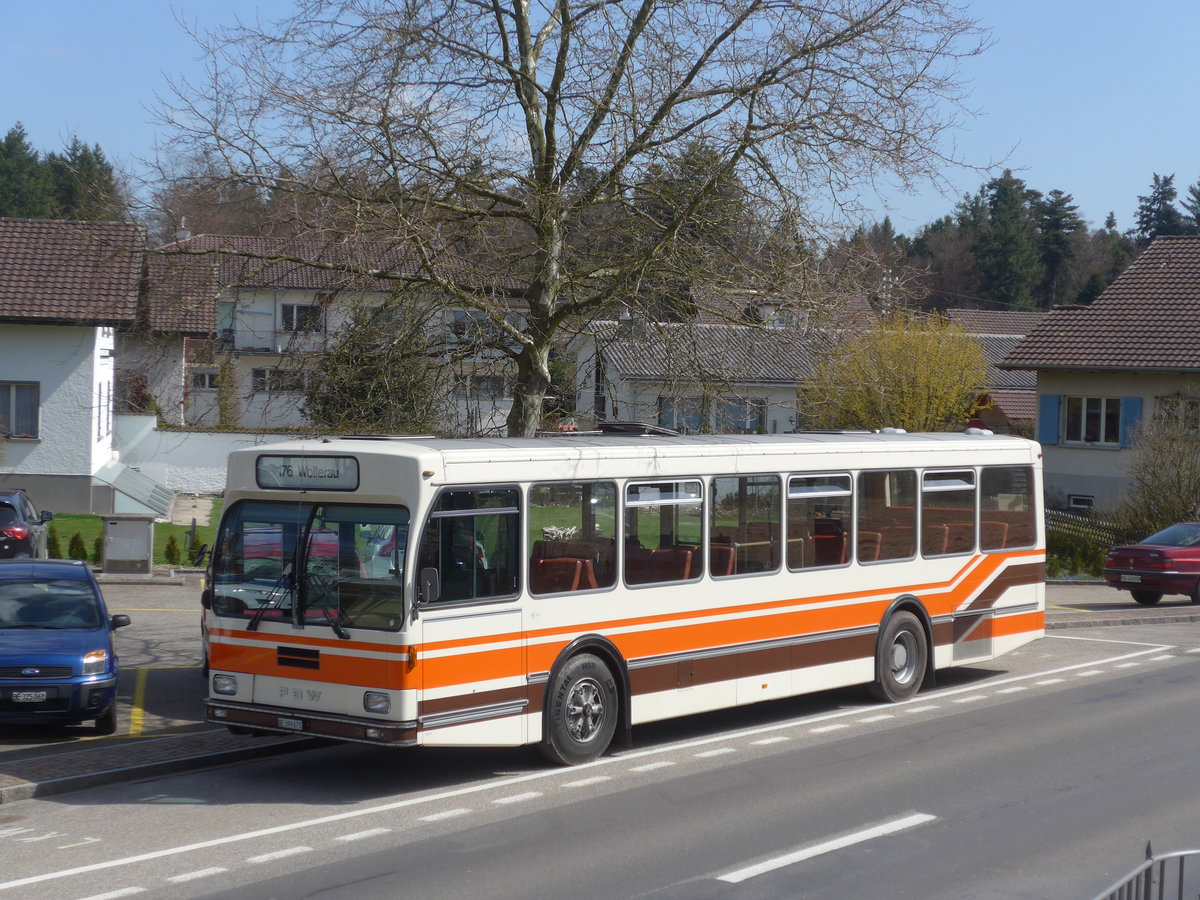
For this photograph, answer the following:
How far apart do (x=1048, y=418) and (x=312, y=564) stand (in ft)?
123

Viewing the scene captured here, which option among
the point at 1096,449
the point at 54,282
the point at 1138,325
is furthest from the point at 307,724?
the point at 1138,325

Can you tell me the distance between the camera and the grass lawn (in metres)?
27.6

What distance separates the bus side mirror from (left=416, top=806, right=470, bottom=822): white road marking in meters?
1.55

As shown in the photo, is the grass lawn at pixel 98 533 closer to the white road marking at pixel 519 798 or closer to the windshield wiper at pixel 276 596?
the windshield wiper at pixel 276 596

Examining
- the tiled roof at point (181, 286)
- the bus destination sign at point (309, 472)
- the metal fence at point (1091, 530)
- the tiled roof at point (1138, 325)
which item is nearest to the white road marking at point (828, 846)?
the bus destination sign at point (309, 472)

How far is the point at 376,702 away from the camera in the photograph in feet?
33.6

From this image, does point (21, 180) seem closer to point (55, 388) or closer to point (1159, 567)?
point (55, 388)

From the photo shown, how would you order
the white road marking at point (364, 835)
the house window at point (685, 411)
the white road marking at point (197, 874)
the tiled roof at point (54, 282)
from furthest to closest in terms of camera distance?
1. the tiled roof at point (54, 282)
2. the house window at point (685, 411)
3. the white road marking at point (364, 835)
4. the white road marking at point (197, 874)

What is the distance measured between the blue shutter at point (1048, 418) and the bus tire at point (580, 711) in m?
35.2

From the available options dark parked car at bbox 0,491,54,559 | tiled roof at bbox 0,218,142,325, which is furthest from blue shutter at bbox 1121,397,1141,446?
dark parked car at bbox 0,491,54,559

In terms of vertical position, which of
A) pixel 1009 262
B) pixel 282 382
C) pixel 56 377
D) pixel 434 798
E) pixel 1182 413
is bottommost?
pixel 434 798

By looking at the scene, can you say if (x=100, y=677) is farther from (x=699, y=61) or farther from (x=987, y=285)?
(x=987, y=285)

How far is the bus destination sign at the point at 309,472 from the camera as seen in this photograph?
1062cm

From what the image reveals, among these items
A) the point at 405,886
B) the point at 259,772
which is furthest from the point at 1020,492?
the point at 405,886
